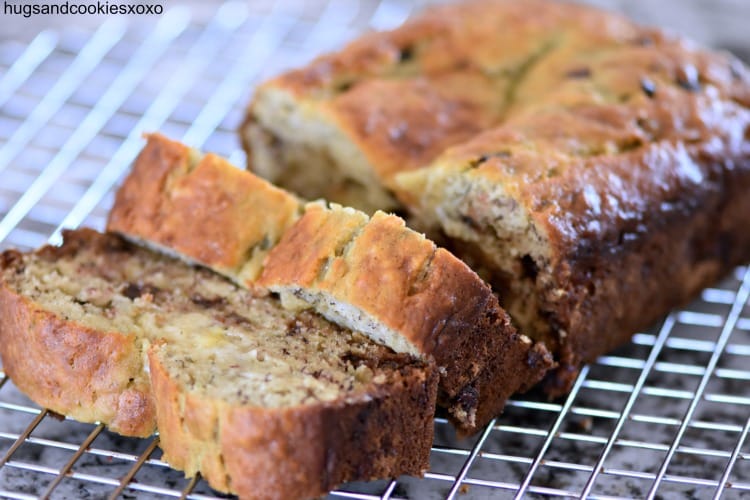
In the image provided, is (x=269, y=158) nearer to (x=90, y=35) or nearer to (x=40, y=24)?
(x=90, y=35)

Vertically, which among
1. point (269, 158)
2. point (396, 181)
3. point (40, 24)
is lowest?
point (40, 24)

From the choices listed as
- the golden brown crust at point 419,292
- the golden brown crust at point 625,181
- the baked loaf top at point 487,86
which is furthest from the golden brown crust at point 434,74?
the golden brown crust at point 419,292

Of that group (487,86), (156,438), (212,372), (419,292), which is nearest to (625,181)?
(487,86)

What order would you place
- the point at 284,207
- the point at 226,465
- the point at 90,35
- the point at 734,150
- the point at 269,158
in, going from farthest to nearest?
the point at 90,35, the point at 269,158, the point at 734,150, the point at 284,207, the point at 226,465

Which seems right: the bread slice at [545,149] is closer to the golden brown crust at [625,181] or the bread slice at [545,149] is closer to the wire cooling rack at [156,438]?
the golden brown crust at [625,181]

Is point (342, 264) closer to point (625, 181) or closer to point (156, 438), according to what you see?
point (156, 438)

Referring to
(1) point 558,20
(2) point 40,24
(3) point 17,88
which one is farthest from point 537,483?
(2) point 40,24
